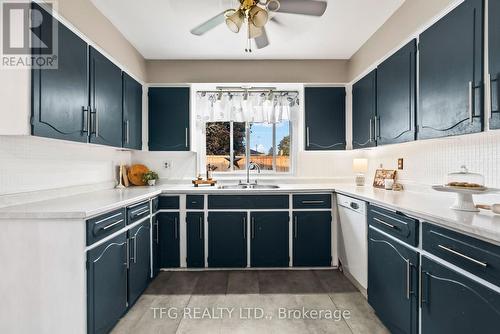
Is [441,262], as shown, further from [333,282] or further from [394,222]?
[333,282]

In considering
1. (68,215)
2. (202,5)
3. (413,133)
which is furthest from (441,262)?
(202,5)

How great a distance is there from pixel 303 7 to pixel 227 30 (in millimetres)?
1125

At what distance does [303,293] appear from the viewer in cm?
251

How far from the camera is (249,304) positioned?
2318 mm

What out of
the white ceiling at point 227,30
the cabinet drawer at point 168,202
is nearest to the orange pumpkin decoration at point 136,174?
the cabinet drawer at point 168,202

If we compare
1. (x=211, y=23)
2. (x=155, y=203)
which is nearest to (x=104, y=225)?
(x=155, y=203)

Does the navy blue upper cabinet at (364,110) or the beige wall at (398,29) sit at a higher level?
the beige wall at (398,29)

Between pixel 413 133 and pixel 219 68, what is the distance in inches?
93.8

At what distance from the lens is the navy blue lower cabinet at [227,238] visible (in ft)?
9.86

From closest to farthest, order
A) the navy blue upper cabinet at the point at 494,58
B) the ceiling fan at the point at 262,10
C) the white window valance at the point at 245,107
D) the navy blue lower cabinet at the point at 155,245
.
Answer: the navy blue upper cabinet at the point at 494,58 → the ceiling fan at the point at 262,10 → the navy blue lower cabinet at the point at 155,245 → the white window valance at the point at 245,107

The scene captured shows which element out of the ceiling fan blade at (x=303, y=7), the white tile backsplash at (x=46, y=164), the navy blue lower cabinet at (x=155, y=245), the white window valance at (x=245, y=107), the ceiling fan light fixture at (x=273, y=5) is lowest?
the navy blue lower cabinet at (x=155, y=245)

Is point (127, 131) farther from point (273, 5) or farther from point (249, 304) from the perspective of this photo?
point (249, 304)

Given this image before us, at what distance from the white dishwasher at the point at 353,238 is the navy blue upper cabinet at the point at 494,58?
3.80 ft

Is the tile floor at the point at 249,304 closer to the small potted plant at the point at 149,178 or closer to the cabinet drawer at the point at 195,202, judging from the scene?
the cabinet drawer at the point at 195,202
